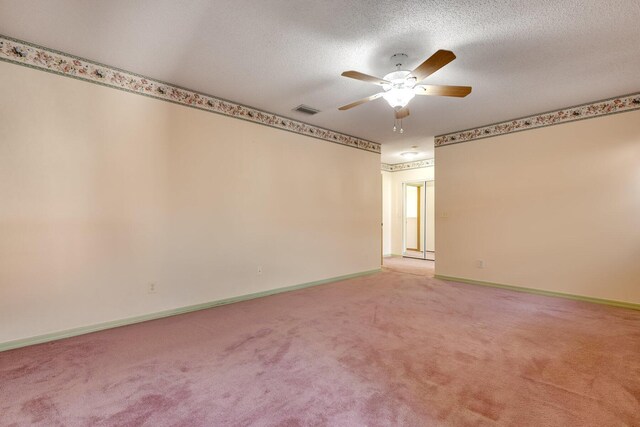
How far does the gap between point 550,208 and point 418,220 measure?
466cm

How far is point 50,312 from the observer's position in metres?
2.80

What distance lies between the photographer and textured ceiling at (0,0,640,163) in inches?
89.3

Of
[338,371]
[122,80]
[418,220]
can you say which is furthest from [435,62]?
[418,220]

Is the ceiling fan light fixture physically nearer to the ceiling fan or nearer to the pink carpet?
the ceiling fan

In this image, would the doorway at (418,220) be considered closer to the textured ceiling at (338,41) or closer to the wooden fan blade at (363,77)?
the textured ceiling at (338,41)

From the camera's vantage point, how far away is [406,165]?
8398 millimetres

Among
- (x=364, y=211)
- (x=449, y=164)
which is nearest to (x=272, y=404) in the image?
(x=364, y=211)

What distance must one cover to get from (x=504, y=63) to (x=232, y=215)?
358 centimetres

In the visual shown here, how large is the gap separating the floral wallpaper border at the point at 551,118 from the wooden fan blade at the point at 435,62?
3.23 meters

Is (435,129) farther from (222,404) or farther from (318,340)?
(222,404)

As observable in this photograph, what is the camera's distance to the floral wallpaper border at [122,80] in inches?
107

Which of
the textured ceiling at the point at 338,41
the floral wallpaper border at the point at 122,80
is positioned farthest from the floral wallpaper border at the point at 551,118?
the floral wallpaper border at the point at 122,80

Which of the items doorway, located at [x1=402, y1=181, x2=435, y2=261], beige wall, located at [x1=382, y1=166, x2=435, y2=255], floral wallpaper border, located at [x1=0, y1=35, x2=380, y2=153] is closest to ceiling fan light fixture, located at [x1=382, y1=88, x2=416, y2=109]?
floral wallpaper border, located at [x1=0, y1=35, x2=380, y2=153]

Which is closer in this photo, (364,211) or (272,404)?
(272,404)
